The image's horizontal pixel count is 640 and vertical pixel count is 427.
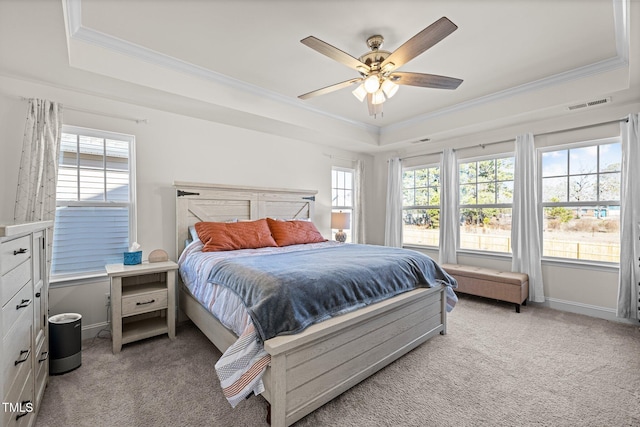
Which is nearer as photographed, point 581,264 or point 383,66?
point 383,66

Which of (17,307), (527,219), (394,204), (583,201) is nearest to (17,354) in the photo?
(17,307)

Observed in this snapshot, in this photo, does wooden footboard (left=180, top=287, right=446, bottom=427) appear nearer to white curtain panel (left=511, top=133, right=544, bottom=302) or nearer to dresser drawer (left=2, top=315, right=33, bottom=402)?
dresser drawer (left=2, top=315, right=33, bottom=402)

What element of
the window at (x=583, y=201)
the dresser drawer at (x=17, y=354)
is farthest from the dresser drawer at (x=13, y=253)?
the window at (x=583, y=201)

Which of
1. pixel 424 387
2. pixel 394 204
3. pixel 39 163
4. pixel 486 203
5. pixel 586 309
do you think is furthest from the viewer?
pixel 394 204

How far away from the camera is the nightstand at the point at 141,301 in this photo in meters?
2.42

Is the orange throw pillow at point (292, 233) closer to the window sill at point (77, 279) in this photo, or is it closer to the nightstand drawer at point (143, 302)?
the nightstand drawer at point (143, 302)

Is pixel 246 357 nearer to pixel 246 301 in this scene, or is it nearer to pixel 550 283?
pixel 246 301

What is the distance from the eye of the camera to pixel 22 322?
1.38 meters

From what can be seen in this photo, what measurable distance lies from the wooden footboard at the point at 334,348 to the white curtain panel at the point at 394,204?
2.55 m

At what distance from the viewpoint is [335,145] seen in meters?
4.81

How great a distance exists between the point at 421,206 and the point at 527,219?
1593 mm

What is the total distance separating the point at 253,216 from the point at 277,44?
2046 mm

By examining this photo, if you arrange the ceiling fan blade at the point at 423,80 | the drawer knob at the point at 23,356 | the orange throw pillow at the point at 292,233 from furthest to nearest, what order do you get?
the orange throw pillow at the point at 292,233
the ceiling fan blade at the point at 423,80
the drawer knob at the point at 23,356

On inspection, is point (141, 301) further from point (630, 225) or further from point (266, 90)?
point (630, 225)
